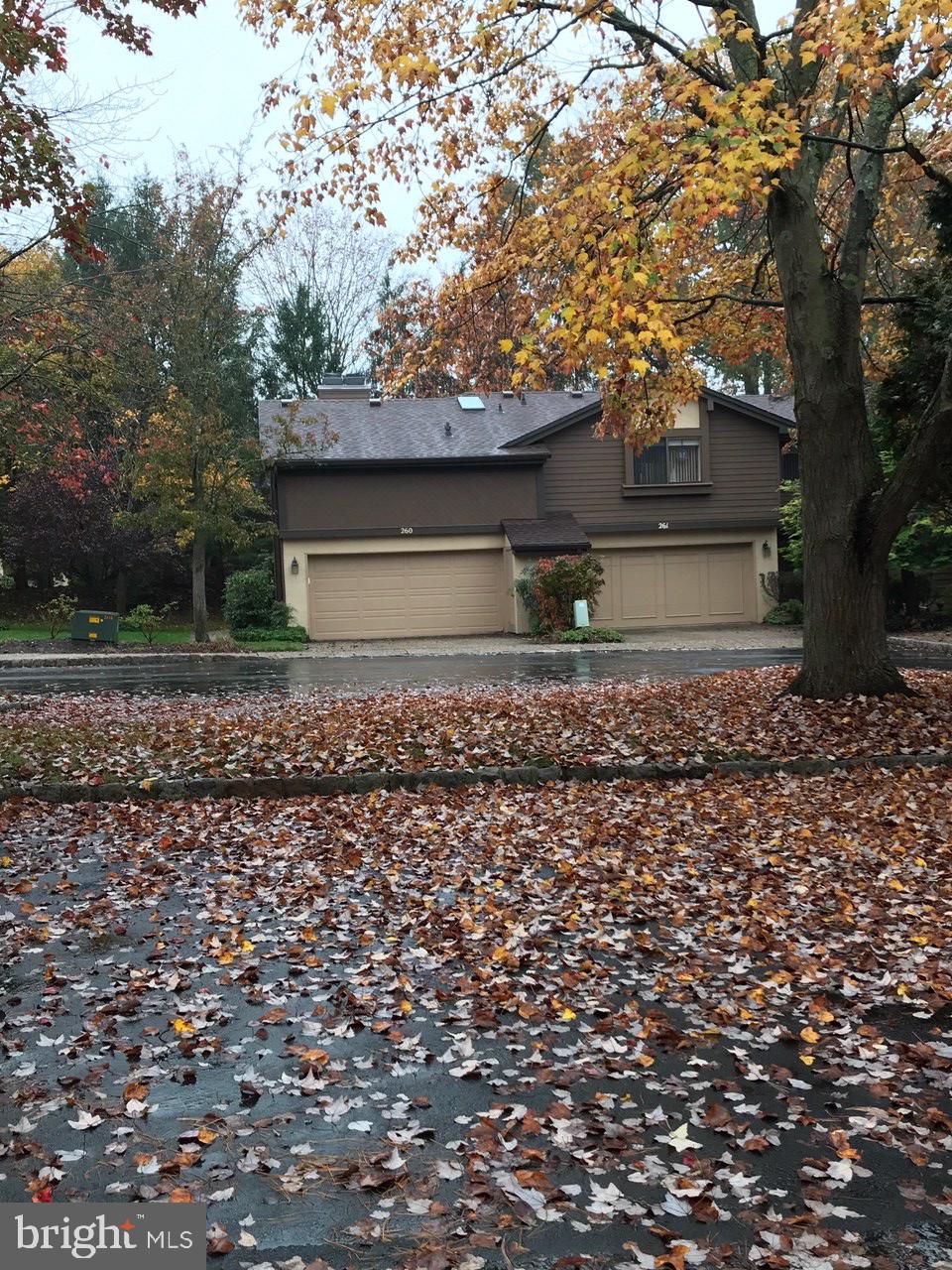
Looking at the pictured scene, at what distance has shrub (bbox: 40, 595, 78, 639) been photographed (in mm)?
29484

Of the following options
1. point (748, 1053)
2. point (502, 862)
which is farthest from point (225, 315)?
point (748, 1053)

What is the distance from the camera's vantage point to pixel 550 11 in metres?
11.0

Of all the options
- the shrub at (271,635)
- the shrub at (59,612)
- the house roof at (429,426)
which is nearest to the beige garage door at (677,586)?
the house roof at (429,426)

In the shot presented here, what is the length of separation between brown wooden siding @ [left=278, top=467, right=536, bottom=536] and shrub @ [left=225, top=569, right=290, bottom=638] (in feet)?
5.34

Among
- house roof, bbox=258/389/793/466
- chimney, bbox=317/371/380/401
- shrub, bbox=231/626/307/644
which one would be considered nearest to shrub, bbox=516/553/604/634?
house roof, bbox=258/389/793/466

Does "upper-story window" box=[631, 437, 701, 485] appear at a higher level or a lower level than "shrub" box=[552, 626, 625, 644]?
higher

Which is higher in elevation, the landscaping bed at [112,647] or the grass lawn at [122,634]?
the grass lawn at [122,634]

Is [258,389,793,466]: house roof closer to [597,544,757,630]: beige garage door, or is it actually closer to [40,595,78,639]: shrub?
[597,544,757,630]: beige garage door

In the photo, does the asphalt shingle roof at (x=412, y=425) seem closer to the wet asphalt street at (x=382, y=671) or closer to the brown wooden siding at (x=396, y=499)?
the brown wooden siding at (x=396, y=499)

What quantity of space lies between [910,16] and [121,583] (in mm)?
34081

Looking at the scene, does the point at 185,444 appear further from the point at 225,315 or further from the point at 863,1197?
the point at 863,1197

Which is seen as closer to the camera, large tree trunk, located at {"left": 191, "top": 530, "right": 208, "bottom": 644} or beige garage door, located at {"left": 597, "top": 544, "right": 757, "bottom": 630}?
large tree trunk, located at {"left": 191, "top": 530, "right": 208, "bottom": 644}

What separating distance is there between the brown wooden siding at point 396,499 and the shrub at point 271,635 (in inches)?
110

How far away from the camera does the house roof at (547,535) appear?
96.9 ft
